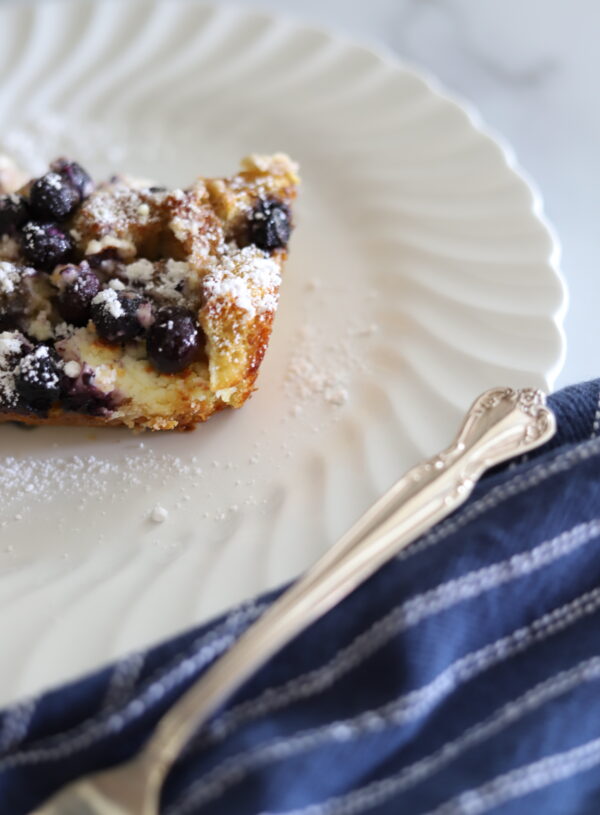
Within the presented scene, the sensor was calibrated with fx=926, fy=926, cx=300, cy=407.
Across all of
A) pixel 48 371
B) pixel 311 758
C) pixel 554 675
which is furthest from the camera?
pixel 48 371

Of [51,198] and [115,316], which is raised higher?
[51,198]

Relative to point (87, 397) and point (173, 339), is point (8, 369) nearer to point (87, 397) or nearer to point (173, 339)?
point (87, 397)

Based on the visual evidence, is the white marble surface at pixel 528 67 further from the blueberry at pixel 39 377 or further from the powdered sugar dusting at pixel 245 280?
the blueberry at pixel 39 377

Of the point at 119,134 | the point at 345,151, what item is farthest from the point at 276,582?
the point at 119,134

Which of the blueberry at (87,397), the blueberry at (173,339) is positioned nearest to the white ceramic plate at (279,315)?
the blueberry at (87,397)

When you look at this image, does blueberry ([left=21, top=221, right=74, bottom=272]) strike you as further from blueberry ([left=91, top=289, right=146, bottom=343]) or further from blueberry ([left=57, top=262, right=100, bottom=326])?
blueberry ([left=91, top=289, right=146, bottom=343])

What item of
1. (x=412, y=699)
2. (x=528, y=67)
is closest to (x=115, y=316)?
(x=412, y=699)

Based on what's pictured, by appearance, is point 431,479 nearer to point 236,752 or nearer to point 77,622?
point 236,752

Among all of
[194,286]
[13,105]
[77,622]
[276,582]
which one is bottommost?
[276,582]
